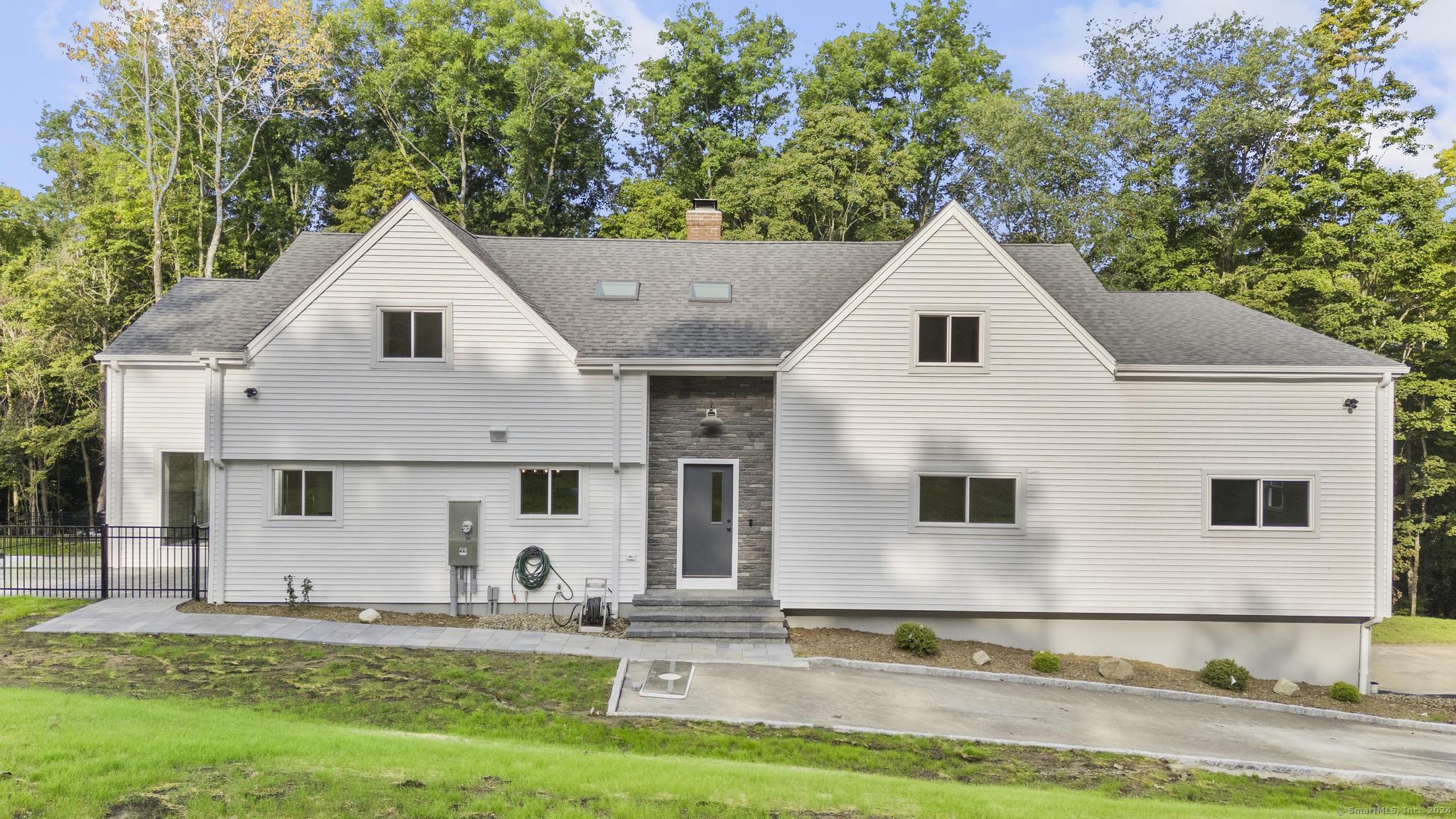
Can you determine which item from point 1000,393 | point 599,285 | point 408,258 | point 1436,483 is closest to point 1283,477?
point 1000,393

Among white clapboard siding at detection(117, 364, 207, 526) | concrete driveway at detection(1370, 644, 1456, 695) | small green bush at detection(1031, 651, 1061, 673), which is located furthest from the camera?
white clapboard siding at detection(117, 364, 207, 526)

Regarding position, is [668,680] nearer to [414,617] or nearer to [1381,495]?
[414,617]

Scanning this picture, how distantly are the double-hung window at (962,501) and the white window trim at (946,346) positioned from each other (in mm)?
1745

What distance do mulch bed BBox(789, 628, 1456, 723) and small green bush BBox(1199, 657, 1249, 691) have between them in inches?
4.0

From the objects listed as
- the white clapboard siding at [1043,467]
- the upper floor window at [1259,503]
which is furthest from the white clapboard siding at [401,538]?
the upper floor window at [1259,503]

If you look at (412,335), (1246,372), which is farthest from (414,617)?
(1246,372)

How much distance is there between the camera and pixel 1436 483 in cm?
2361

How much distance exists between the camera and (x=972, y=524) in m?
12.7

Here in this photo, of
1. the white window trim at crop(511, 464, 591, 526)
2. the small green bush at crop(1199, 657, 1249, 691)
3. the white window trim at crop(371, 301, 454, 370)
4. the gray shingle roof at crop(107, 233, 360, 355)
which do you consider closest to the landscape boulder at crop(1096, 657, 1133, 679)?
the small green bush at crop(1199, 657, 1249, 691)

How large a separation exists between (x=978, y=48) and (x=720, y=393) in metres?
29.0

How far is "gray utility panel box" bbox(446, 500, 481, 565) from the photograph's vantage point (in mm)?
12672

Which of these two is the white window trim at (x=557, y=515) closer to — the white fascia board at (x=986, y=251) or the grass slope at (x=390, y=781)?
the white fascia board at (x=986, y=251)

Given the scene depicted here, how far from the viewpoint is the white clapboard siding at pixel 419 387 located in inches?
493

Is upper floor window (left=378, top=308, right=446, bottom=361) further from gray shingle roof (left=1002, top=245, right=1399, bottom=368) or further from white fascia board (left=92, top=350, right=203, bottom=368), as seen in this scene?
gray shingle roof (left=1002, top=245, right=1399, bottom=368)
